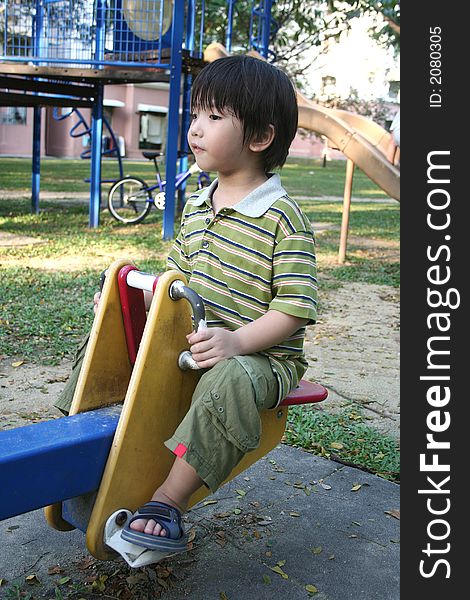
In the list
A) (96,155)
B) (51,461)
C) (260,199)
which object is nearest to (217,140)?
(260,199)

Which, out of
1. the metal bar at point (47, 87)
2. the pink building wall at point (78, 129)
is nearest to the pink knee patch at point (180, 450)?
the metal bar at point (47, 87)

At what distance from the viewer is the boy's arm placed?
1638mm

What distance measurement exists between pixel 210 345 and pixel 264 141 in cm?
54

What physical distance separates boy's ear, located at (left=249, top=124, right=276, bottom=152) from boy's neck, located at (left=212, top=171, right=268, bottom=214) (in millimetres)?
80

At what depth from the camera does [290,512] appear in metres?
2.16

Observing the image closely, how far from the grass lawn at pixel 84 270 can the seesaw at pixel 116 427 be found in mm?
937

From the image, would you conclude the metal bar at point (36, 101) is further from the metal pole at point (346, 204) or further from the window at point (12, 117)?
the window at point (12, 117)

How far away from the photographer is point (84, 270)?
216 inches

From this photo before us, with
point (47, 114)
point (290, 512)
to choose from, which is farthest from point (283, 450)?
point (47, 114)

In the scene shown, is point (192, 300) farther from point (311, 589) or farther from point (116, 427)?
point (311, 589)

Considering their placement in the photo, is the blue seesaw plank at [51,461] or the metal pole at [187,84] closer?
the blue seesaw plank at [51,461]

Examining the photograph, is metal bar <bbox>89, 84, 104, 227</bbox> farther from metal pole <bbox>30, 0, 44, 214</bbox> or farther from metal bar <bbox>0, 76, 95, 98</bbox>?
metal pole <bbox>30, 0, 44, 214</bbox>

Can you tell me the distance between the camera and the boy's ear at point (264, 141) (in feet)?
6.02

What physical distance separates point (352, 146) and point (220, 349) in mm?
5030
